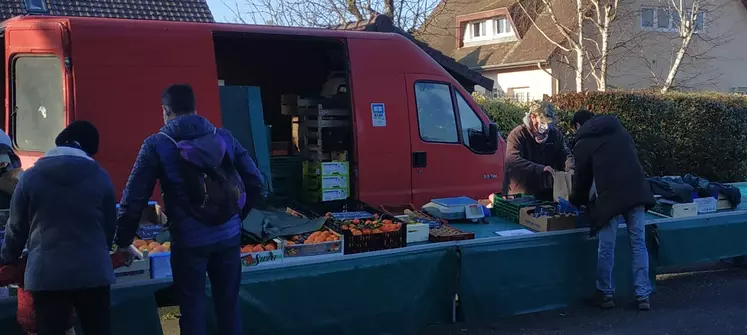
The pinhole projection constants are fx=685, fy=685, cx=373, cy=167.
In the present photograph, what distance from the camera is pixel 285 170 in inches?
278

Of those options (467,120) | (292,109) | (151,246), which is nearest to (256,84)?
(292,109)

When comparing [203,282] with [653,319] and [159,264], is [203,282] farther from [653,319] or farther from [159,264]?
[653,319]

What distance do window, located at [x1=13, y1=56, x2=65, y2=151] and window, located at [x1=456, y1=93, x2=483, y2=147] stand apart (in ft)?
12.7

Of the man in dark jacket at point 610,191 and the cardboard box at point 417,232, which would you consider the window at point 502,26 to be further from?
the cardboard box at point 417,232

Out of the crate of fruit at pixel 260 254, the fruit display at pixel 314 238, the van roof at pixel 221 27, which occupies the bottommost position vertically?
the crate of fruit at pixel 260 254

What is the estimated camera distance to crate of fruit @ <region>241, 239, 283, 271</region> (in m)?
4.77

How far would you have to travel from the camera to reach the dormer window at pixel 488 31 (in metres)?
25.6

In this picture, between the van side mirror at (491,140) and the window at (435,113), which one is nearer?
the window at (435,113)

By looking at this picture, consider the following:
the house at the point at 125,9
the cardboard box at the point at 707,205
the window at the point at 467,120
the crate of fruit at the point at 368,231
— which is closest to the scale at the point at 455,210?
the crate of fruit at the point at 368,231

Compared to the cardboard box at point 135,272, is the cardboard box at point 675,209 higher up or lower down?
lower down

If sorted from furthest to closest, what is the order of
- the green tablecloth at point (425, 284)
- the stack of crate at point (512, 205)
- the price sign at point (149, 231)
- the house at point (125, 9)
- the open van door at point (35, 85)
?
the house at point (125, 9), the stack of crate at point (512, 205), the open van door at point (35, 85), the price sign at point (149, 231), the green tablecloth at point (425, 284)

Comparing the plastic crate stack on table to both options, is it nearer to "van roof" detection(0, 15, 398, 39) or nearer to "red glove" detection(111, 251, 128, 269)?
"van roof" detection(0, 15, 398, 39)

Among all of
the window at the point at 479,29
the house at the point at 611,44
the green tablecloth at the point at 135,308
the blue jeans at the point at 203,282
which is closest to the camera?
the blue jeans at the point at 203,282

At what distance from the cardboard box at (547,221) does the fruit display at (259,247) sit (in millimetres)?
2356
